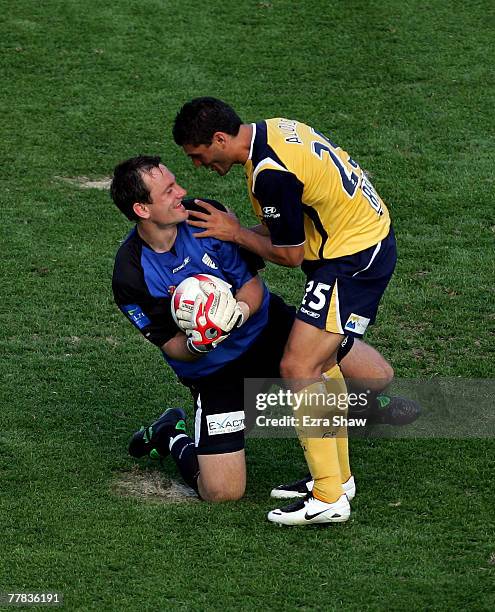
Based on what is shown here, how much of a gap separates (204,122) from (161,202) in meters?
0.48

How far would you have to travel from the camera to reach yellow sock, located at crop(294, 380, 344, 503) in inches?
224

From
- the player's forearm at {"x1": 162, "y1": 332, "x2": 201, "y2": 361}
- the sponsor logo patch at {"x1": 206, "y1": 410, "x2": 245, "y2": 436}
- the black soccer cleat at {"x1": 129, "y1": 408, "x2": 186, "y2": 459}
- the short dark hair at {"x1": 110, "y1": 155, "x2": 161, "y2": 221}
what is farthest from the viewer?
the black soccer cleat at {"x1": 129, "y1": 408, "x2": 186, "y2": 459}

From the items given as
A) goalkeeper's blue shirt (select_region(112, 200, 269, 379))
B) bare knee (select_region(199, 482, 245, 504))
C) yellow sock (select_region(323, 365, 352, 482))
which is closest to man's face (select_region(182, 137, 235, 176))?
goalkeeper's blue shirt (select_region(112, 200, 269, 379))

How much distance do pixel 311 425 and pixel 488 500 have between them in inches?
38.7

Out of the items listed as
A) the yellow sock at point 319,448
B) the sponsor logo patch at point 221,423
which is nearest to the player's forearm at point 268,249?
the yellow sock at point 319,448

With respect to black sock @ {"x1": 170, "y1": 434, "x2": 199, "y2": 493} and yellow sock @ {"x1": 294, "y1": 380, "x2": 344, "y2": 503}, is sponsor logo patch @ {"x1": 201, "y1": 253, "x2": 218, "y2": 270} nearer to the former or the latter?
yellow sock @ {"x1": 294, "y1": 380, "x2": 344, "y2": 503}

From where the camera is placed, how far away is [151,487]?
6254 mm

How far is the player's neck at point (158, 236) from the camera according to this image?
19.5ft

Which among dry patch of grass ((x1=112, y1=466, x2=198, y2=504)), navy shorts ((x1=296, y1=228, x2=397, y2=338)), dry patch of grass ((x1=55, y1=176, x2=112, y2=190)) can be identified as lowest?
dry patch of grass ((x1=112, y1=466, x2=198, y2=504))

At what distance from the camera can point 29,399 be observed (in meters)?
7.11

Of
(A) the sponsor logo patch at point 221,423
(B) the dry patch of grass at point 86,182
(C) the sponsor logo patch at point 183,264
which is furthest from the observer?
(B) the dry patch of grass at point 86,182

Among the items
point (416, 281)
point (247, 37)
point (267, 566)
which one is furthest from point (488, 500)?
point (247, 37)

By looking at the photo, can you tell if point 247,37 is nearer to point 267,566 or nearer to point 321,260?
point 321,260

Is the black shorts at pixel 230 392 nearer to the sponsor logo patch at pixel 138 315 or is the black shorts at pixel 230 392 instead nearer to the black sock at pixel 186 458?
the black sock at pixel 186 458
